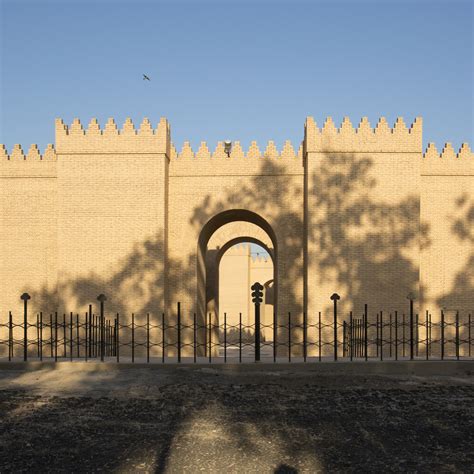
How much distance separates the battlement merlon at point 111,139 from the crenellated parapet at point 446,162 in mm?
8586

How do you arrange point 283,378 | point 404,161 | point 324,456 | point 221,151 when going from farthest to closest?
1. point 221,151
2. point 404,161
3. point 283,378
4. point 324,456

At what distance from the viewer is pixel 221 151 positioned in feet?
62.9

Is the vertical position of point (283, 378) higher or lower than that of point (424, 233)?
lower

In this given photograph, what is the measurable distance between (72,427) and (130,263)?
9.69m

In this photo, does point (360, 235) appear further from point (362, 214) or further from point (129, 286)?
point (129, 286)

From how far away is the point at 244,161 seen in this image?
19.0m

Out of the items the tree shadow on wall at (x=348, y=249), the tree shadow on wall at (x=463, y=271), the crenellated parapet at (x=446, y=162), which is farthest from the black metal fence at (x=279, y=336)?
the crenellated parapet at (x=446, y=162)

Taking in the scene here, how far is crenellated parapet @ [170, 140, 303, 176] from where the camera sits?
1898 centimetres

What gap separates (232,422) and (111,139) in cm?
1181

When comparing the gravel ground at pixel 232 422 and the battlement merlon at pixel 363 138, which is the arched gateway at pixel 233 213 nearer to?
the battlement merlon at pixel 363 138

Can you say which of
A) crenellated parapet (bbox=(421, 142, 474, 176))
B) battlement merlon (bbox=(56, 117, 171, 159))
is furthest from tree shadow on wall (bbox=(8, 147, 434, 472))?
battlement merlon (bbox=(56, 117, 171, 159))

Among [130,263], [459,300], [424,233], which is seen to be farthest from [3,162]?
[459,300]

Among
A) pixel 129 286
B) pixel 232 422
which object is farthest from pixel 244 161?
pixel 232 422

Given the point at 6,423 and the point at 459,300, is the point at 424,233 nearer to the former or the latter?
the point at 459,300
